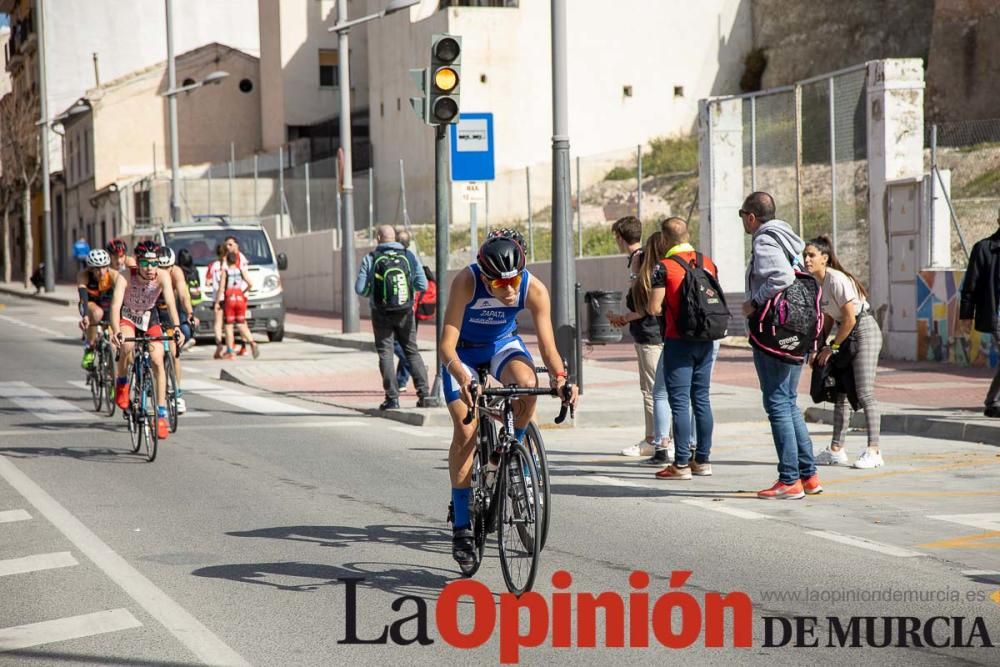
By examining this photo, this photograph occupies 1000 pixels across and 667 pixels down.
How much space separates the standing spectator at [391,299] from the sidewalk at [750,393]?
605 millimetres

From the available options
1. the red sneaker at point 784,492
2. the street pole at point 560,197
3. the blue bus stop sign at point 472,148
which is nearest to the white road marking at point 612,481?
the red sneaker at point 784,492

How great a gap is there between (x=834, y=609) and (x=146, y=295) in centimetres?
813

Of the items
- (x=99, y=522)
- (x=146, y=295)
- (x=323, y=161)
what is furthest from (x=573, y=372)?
(x=323, y=161)

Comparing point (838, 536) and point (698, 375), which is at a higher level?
point (698, 375)

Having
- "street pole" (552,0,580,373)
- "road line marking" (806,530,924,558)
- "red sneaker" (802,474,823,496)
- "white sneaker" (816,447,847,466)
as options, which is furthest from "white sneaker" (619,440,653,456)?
"road line marking" (806,530,924,558)

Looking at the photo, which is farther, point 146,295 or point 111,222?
point 111,222

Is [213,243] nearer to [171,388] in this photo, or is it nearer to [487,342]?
[171,388]

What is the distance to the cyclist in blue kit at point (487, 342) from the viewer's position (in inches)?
279

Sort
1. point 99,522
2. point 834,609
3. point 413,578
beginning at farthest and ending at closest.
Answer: point 99,522 < point 413,578 < point 834,609

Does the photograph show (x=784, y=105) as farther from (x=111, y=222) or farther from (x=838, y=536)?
(x=111, y=222)

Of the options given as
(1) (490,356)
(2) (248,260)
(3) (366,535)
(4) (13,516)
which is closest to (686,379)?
(3) (366,535)

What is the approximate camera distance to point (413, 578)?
24.3 feet

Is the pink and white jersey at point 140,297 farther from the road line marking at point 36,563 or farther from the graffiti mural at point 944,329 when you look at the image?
the graffiti mural at point 944,329

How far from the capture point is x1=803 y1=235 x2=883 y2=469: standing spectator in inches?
432
